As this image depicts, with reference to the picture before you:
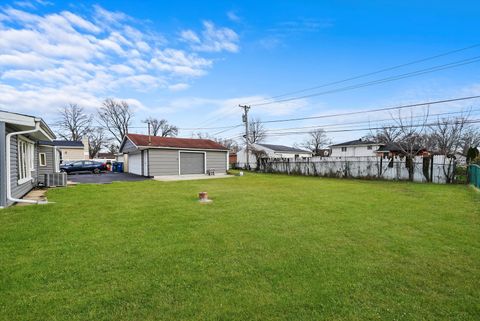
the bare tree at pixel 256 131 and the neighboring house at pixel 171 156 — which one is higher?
the bare tree at pixel 256 131

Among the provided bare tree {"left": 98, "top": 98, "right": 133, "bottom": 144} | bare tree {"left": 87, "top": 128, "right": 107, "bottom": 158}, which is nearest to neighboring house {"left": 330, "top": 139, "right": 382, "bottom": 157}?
bare tree {"left": 98, "top": 98, "right": 133, "bottom": 144}

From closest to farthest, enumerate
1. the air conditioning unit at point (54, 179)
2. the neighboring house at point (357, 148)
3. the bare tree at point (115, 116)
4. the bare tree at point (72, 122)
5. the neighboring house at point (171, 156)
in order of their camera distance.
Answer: the air conditioning unit at point (54, 179), the neighboring house at point (171, 156), the neighboring house at point (357, 148), the bare tree at point (72, 122), the bare tree at point (115, 116)

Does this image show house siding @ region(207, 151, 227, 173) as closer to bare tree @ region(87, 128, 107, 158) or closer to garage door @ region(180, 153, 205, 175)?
garage door @ region(180, 153, 205, 175)

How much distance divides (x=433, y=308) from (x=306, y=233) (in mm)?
2417

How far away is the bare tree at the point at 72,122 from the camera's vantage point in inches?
1583

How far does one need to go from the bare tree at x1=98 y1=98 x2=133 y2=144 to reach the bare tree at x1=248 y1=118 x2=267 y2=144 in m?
22.5

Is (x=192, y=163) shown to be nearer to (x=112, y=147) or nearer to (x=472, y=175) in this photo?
(x=472, y=175)

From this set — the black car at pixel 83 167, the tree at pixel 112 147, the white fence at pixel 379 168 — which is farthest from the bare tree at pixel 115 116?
the white fence at pixel 379 168

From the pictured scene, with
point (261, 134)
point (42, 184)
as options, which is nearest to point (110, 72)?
point (42, 184)

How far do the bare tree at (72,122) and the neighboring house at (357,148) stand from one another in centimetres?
4184

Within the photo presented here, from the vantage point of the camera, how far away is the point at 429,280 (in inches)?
114

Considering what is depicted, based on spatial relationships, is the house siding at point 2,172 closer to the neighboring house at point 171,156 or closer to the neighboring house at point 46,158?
the neighboring house at point 46,158

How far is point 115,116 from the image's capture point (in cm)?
4275

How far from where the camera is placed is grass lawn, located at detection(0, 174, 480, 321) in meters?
2.34
